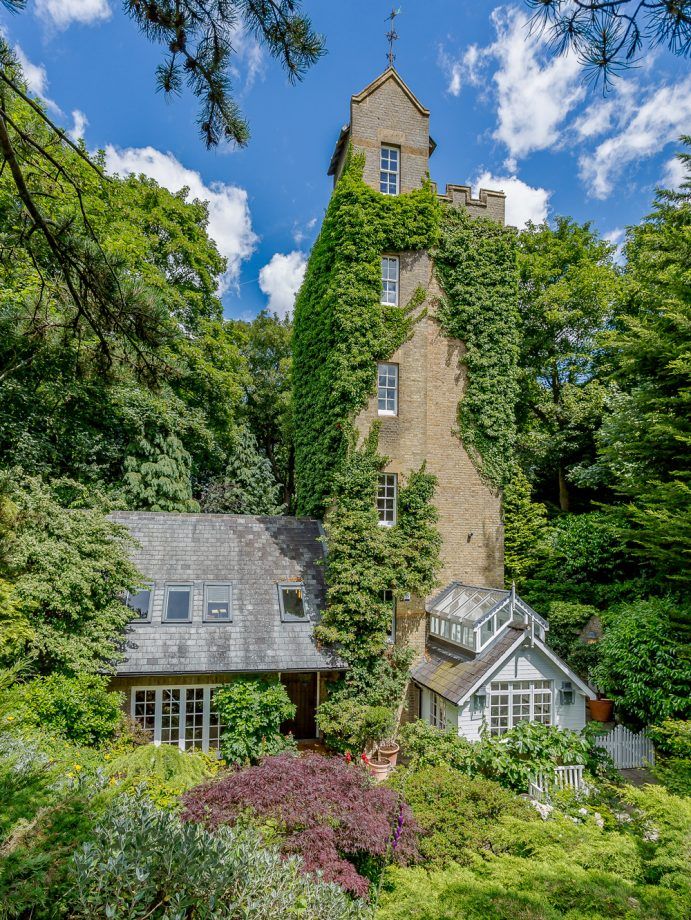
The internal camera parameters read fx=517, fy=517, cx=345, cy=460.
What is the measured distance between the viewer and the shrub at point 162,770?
24.5 feet

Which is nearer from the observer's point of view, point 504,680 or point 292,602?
point 504,680

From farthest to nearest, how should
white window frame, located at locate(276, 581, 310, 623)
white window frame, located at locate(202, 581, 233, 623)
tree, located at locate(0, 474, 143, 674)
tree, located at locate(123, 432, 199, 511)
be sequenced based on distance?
tree, located at locate(123, 432, 199, 511) < white window frame, located at locate(276, 581, 310, 623) < white window frame, located at locate(202, 581, 233, 623) < tree, located at locate(0, 474, 143, 674)

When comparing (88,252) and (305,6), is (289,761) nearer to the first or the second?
(88,252)

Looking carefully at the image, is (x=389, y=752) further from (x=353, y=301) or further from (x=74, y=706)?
(x=353, y=301)

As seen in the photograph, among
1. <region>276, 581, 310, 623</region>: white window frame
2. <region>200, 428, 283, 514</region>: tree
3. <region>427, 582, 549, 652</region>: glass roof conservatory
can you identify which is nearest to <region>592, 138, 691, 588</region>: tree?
<region>427, 582, 549, 652</region>: glass roof conservatory

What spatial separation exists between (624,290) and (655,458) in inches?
455

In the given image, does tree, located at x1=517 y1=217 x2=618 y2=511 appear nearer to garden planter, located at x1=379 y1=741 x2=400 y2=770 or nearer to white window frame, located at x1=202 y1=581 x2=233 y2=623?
garden planter, located at x1=379 y1=741 x2=400 y2=770

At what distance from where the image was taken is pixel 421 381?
51.0 ft

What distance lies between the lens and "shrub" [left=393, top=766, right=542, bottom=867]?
24.5 ft

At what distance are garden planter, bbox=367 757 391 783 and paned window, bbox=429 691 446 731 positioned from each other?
4.98 ft

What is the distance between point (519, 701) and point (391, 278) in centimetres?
1220

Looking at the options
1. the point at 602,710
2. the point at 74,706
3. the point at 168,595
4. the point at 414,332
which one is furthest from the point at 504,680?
the point at 414,332

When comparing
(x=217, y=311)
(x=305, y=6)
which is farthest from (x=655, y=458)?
(x=217, y=311)

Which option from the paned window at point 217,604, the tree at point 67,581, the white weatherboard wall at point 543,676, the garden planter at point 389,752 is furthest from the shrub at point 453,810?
the tree at point 67,581
